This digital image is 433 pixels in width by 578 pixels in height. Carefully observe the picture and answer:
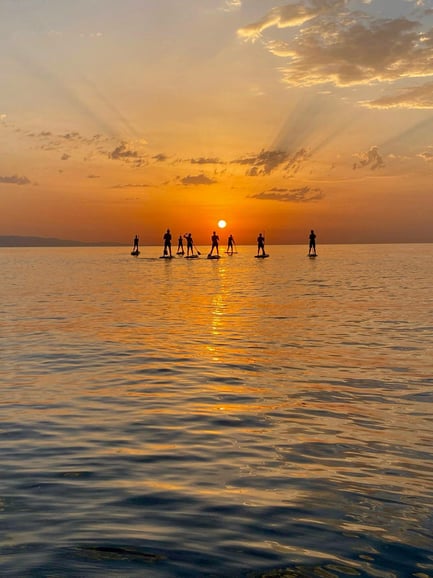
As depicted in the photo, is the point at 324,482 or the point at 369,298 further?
the point at 369,298

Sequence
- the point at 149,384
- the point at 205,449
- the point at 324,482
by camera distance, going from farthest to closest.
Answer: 1. the point at 149,384
2. the point at 205,449
3. the point at 324,482

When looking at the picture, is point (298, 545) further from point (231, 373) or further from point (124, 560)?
point (231, 373)

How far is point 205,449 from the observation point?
7969 mm

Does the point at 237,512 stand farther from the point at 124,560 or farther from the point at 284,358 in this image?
the point at 284,358

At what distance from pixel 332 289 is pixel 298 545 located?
31558mm

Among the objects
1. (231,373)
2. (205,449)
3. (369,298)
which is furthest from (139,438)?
(369,298)

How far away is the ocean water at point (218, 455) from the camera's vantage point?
5.04m

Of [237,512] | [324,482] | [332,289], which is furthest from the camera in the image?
[332,289]

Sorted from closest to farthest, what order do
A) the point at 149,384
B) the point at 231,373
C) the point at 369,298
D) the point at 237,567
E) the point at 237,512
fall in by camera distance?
the point at 237,567 < the point at 237,512 < the point at 149,384 < the point at 231,373 < the point at 369,298

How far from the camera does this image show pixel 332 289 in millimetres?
36062

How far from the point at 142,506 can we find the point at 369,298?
25531mm

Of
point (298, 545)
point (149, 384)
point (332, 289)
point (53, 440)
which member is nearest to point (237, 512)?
point (298, 545)

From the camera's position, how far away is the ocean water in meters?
5.04

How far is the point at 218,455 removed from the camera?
7.70 m
